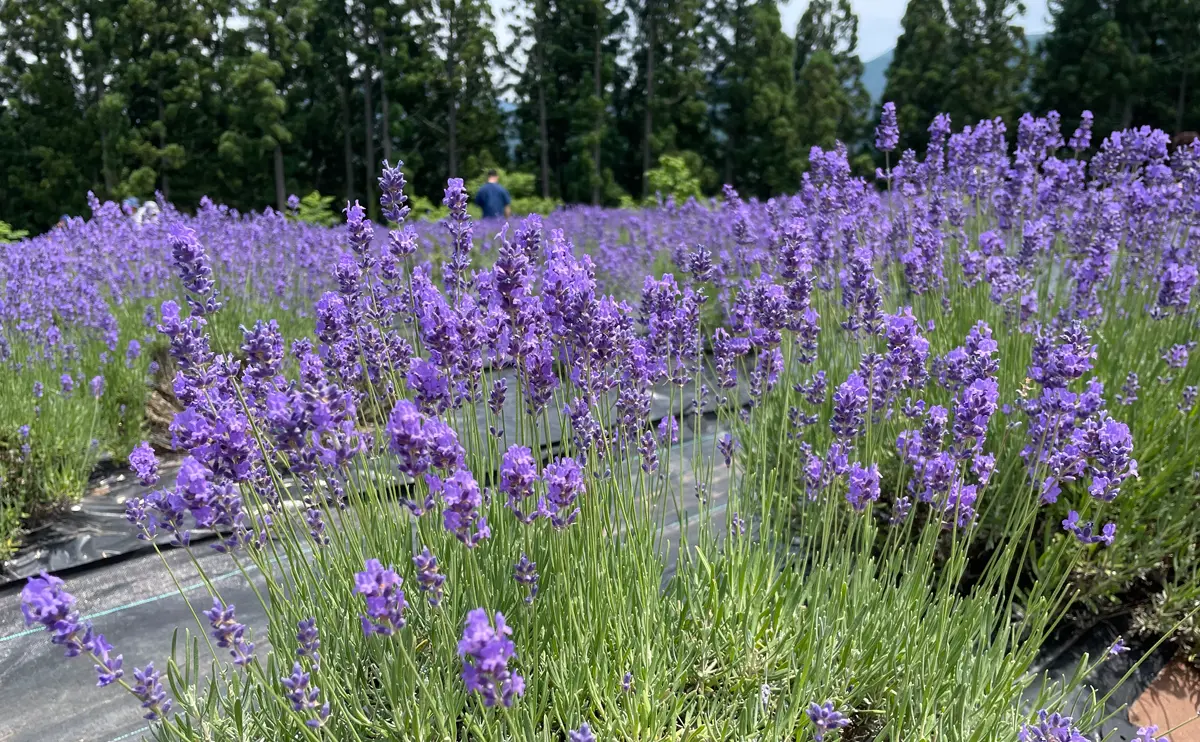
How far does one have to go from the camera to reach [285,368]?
5.16 meters

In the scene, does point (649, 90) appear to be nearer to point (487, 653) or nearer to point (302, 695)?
point (302, 695)

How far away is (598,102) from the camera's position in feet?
66.6

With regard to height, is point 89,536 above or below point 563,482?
below

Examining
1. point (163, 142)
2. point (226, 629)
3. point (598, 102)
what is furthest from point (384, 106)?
point (226, 629)

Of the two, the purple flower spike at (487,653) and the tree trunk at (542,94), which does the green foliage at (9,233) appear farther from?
the tree trunk at (542,94)

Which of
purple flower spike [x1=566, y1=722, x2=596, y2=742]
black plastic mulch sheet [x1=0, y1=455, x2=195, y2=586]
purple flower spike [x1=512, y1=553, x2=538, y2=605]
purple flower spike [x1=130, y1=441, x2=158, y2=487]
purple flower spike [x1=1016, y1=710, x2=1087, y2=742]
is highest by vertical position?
purple flower spike [x1=130, y1=441, x2=158, y2=487]

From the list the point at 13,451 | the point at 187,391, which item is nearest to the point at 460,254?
the point at 187,391

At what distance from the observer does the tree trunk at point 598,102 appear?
67.4ft

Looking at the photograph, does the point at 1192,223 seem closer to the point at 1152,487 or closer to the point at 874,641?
the point at 1152,487

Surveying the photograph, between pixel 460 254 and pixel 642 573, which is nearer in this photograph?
pixel 642 573

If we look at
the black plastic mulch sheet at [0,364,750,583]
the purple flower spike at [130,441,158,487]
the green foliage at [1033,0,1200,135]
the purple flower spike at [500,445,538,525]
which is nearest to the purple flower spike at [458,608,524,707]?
the purple flower spike at [500,445,538,525]

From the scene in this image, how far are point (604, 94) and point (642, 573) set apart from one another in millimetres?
21992

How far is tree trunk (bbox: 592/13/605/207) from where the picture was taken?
2055 centimetres

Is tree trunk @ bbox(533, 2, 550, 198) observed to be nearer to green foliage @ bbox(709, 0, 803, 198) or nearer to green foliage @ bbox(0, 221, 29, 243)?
green foliage @ bbox(709, 0, 803, 198)
